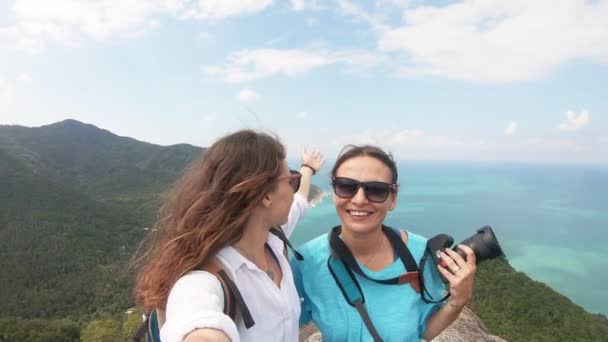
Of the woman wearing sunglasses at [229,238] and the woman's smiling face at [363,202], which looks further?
the woman's smiling face at [363,202]

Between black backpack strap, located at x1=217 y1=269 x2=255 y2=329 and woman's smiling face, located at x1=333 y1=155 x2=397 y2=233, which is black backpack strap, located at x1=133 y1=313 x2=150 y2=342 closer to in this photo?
black backpack strap, located at x1=217 y1=269 x2=255 y2=329

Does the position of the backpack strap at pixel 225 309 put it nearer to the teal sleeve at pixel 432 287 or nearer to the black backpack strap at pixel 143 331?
the black backpack strap at pixel 143 331

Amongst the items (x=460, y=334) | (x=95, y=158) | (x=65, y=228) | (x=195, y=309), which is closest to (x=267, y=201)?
(x=195, y=309)

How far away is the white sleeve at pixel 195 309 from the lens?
3.65 feet

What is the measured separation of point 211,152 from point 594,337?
27153 mm

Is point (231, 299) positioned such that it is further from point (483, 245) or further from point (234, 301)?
point (483, 245)

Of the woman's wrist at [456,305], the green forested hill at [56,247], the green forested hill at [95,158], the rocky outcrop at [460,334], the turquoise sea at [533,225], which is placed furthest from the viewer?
the green forested hill at [95,158]

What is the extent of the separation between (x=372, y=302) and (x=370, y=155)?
78 centimetres

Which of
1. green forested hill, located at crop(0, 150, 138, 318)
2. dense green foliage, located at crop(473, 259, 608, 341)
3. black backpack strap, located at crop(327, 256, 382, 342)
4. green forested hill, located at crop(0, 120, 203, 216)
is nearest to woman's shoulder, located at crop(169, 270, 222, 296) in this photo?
black backpack strap, located at crop(327, 256, 382, 342)

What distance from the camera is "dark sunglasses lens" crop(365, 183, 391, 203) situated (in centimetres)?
204

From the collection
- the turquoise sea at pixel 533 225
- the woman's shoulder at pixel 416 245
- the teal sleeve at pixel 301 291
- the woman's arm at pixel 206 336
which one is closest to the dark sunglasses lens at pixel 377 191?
the woman's shoulder at pixel 416 245

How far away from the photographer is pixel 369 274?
2.09 metres

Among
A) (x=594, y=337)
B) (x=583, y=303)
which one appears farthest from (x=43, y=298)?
(x=583, y=303)

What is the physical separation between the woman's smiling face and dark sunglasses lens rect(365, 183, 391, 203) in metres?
0.02
